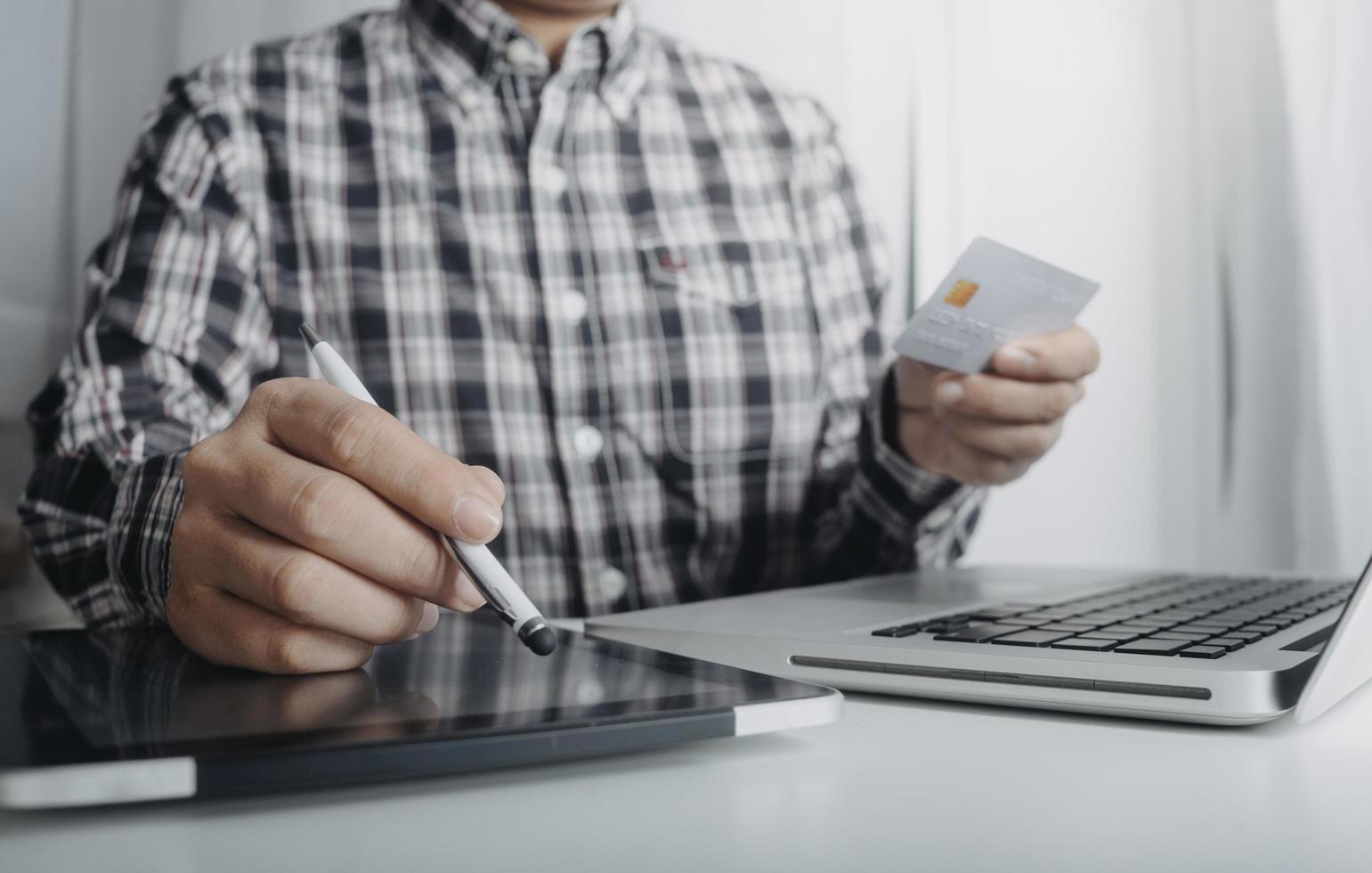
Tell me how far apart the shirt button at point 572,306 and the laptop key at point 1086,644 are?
2.21 feet

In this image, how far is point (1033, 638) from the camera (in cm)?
50

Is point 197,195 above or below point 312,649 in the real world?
above

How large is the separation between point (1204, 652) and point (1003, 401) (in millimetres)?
328

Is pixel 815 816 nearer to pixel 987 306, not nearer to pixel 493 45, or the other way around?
pixel 987 306

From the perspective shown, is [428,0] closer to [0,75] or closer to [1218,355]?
[0,75]

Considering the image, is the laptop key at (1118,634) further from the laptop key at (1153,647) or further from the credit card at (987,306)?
the credit card at (987,306)

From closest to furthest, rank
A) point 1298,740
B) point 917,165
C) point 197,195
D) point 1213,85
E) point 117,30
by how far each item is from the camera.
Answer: point 1298,740 → point 197,195 → point 117,30 → point 1213,85 → point 917,165

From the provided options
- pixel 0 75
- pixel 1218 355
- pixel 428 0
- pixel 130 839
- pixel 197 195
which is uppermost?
pixel 428 0

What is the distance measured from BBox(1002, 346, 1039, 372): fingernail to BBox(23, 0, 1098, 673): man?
0.06 meters

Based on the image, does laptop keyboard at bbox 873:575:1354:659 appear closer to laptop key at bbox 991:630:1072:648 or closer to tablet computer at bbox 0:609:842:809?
laptop key at bbox 991:630:1072:648

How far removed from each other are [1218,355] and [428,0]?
3.78ft

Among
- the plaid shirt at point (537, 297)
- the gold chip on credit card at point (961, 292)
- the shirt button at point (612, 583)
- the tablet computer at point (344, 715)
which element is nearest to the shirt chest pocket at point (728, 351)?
the plaid shirt at point (537, 297)

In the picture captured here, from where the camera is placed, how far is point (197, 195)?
3.33 feet

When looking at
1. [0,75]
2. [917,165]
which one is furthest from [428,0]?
[917,165]
